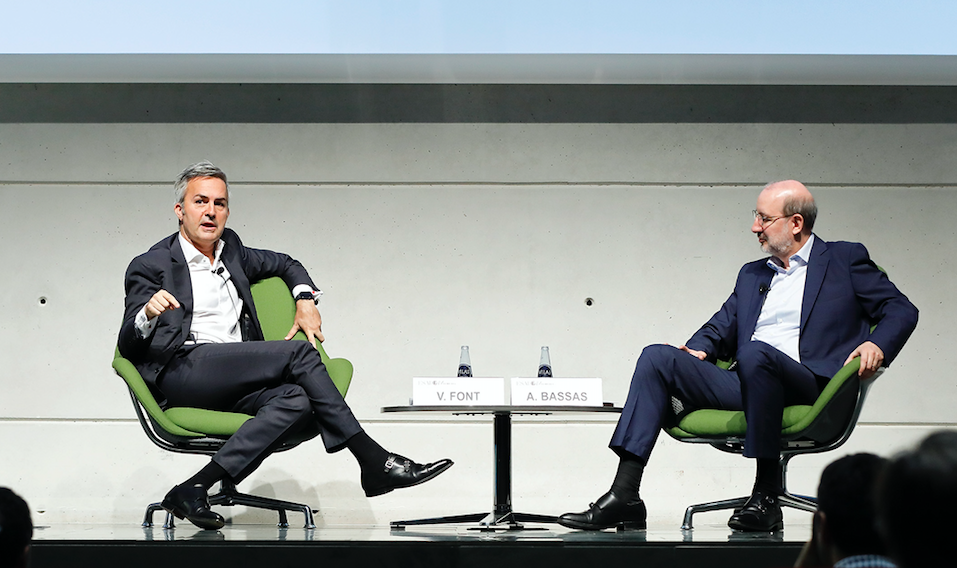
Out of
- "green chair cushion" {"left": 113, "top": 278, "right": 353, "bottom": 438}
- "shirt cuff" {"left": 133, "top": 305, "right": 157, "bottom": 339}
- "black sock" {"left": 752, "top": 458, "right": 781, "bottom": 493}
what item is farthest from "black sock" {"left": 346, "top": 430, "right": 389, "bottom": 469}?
"black sock" {"left": 752, "top": 458, "right": 781, "bottom": 493}

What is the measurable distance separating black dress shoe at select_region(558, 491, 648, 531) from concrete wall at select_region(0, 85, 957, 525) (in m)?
1.57

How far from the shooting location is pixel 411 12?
14.0ft

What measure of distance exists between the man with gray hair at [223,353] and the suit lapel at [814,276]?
4.63ft

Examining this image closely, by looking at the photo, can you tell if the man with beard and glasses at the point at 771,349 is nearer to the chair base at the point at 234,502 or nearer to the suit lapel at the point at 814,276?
the suit lapel at the point at 814,276

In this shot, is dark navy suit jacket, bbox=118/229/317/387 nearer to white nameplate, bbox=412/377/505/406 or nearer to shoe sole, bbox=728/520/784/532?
white nameplate, bbox=412/377/505/406

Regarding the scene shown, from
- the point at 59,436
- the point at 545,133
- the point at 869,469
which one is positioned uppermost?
the point at 545,133

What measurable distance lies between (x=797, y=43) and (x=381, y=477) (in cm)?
275

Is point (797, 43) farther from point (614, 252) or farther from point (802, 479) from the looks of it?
point (802, 479)

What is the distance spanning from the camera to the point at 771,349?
10.1ft

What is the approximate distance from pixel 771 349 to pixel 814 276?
19.5 inches

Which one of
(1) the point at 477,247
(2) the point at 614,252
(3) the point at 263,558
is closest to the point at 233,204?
(1) the point at 477,247

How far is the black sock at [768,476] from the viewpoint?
9.77 feet

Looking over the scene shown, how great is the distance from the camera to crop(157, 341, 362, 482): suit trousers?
10.3 feet

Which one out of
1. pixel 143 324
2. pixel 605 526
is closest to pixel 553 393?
pixel 605 526
